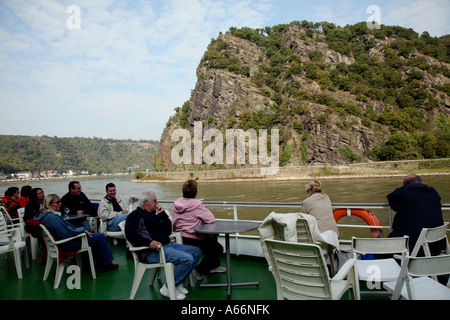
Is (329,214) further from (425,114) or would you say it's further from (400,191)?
(425,114)

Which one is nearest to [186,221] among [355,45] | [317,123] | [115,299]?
[115,299]

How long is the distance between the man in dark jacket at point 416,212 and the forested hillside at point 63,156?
139776 millimetres

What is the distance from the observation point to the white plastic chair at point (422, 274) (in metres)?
1.74

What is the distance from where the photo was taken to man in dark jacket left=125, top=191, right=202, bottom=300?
9.43 ft

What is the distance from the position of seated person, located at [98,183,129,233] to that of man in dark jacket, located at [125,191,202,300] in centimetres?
198

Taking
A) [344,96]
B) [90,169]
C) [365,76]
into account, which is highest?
[365,76]

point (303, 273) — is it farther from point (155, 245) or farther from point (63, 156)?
point (63, 156)

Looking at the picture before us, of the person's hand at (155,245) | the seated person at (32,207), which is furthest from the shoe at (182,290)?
the seated person at (32,207)

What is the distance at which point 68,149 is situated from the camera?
165m

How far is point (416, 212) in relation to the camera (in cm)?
279

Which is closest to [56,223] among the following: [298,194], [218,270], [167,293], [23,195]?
[167,293]

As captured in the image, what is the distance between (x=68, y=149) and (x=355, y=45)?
524 feet

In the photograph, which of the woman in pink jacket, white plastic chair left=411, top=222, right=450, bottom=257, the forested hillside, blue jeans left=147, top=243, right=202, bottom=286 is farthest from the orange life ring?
the forested hillside

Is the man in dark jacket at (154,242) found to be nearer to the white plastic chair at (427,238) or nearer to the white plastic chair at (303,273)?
the white plastic chair at (303,273)
